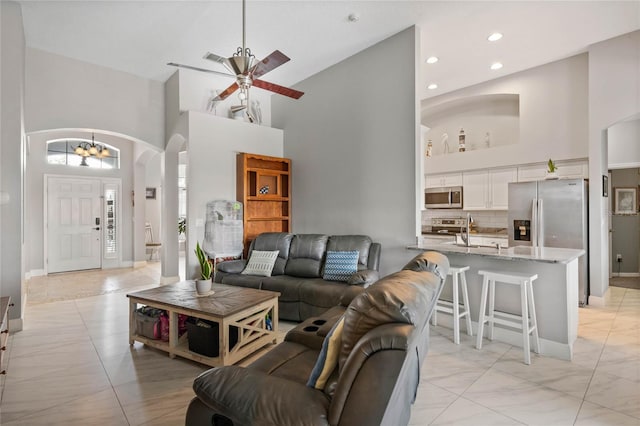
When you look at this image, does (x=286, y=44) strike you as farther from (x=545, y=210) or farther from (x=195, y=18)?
(x=545, y=210)

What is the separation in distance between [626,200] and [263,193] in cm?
690

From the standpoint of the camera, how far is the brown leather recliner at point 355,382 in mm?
1089

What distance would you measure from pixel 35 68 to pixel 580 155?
7898 mm

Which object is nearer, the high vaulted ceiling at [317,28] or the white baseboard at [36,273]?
the high vaulted ceiling at [317,28]

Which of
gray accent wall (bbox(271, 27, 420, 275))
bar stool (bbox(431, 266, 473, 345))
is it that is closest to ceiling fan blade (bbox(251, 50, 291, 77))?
gray accent wall (bbox(271, 27, 420, 275))

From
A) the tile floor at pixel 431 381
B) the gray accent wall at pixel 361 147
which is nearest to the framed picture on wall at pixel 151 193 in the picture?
the gray accent wall at pixel 361 147

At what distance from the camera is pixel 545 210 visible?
4.57m

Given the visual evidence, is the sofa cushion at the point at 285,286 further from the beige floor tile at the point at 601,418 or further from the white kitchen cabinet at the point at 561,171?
the white kitchen cabinet at the point at 561,171

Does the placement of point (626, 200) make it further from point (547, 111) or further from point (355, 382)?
point (355, 382)

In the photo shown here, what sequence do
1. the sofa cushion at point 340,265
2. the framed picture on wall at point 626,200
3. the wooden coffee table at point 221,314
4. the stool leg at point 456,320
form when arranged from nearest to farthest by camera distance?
1. the wooden coffee table at point 221,314
2. the stool leg at point 456,320
3. the sofa cushion at point 340,265
4. the framed picture on wall at point 626,200

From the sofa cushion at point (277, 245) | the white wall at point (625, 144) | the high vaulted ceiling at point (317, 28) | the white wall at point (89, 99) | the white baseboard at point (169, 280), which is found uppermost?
the high vaulted ceiling at point (317, 28)

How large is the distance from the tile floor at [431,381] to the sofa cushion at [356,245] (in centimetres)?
113

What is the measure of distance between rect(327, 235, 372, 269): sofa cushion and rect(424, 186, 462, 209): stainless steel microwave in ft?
9.33

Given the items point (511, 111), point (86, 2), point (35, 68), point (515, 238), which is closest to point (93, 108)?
point (35, 68)
